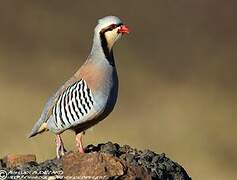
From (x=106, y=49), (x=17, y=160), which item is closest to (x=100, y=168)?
(x=17, y=160)

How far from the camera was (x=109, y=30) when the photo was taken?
23.6 ft

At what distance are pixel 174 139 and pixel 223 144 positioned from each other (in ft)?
2.56

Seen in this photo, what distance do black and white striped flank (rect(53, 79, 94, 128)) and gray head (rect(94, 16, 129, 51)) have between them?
409 mm

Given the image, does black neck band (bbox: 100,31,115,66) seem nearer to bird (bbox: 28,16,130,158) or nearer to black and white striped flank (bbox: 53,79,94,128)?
bird (bbox: 28,16,130,158)

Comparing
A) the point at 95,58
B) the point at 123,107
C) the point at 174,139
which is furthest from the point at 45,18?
the point at 95,58

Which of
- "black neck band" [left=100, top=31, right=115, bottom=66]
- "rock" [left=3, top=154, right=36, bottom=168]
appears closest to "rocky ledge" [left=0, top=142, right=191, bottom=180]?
"rock" [left=3, top=154, right=36, bottom=168]

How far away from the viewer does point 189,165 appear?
10.6 meters

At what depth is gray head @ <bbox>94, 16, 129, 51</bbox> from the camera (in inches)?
282

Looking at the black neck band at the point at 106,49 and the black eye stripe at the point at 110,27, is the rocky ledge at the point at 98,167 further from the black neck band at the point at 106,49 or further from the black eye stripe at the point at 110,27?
the black eye stripe at the point at 110,27

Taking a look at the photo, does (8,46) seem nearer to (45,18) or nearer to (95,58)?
(45,18)

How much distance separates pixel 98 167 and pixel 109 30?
5.05ft

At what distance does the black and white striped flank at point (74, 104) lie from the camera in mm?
6961

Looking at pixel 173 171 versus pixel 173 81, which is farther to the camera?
pixel 173 81

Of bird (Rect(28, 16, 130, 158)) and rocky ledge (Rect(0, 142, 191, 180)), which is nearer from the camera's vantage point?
rocky ledge (Rect(0, 142, 191, 180))
